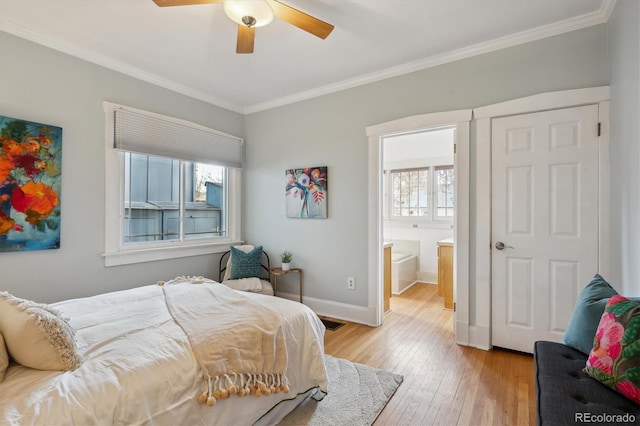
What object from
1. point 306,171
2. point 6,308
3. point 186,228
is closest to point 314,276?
point 306,171

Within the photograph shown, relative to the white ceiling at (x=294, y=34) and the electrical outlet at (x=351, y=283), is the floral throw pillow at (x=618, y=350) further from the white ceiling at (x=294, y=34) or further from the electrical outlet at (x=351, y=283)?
the electrical outlet at (x=351, y=283)

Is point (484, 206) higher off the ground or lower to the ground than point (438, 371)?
higher

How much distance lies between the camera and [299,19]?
1.99 m

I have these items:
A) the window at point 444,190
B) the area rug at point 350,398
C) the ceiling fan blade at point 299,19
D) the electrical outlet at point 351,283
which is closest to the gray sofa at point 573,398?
the area rug at point 350,398

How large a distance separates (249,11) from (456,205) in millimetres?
2280

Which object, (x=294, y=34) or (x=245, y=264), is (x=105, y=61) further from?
(x=245, y=264)

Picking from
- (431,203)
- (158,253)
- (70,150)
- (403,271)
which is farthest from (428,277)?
(70,150)

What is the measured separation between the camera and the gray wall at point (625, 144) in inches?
69.3

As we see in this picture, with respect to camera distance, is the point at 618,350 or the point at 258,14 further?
the point at 258,14

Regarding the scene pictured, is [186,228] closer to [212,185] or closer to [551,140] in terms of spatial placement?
[212,185]

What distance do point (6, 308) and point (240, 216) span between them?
3.05 metres

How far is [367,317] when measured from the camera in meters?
3.42

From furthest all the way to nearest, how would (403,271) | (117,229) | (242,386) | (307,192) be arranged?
(403,271)
(307,192)
(117,229)
(242,386)

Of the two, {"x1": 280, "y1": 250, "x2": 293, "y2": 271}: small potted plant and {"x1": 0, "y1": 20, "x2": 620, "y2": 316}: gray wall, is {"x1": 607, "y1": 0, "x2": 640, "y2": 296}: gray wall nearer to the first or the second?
{"x1": 0, "y1": 20, "x2": 620, "y2": 316}: gray wall
